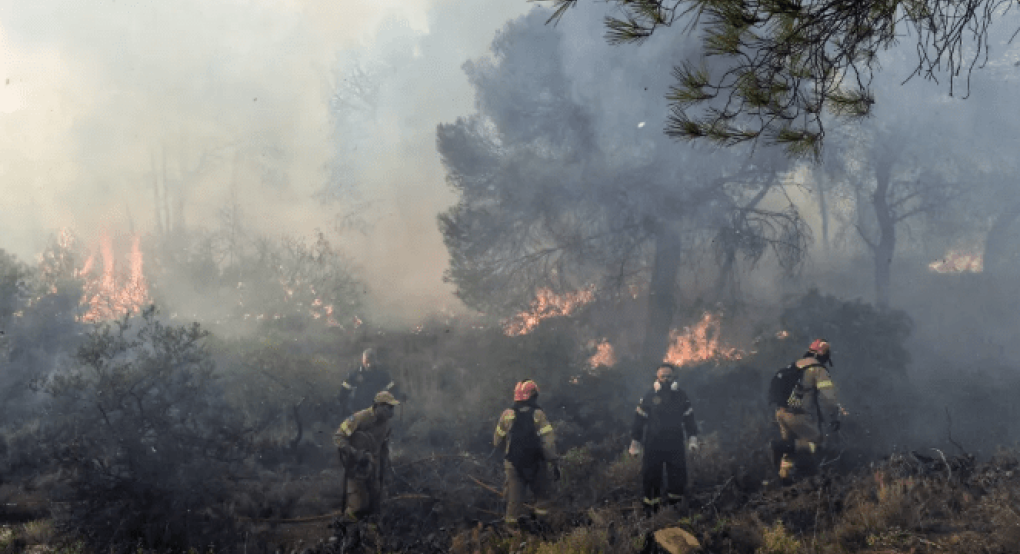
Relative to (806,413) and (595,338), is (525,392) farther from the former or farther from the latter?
(595,338)

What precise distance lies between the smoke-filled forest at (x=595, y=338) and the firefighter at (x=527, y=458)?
48 mm

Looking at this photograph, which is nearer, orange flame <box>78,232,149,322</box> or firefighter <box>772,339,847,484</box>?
Answer: firefighter <box>772,339,847,484</box>

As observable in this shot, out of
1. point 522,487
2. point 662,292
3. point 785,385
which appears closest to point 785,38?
point 522,487

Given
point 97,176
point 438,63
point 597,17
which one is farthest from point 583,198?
point 97,176

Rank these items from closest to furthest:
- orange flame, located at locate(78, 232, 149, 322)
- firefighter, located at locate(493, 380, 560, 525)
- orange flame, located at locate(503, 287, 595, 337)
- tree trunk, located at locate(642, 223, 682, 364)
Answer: firefighter, located at locate(493, 380, 560, 525) < tree trunk, located at locate(642, 223, 682, 364) < orange flame, located at locate(503, 287, 595, 337) < orange flame, located at locate(78, 232, 149, 322)

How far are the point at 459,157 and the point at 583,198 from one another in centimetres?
340

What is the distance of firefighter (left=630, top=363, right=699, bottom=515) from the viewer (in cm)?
829

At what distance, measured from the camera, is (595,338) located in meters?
16.8

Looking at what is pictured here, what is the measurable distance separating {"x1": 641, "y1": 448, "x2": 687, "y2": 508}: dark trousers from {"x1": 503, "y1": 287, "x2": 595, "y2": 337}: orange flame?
25.8 ft

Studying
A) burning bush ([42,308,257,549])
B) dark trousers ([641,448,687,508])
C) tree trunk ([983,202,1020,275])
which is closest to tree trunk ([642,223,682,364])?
dark trousers ([641,448,687,508])

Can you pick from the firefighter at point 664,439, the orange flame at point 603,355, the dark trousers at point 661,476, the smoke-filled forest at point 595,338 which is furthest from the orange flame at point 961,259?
the dark trousers at point 661,476

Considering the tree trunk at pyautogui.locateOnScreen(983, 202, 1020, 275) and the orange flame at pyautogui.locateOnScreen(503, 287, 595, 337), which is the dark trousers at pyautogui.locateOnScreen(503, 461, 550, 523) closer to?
the orange flame at pyautogui.locateOnScreen(503, 287, 595, 337)

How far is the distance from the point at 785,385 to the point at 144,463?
801 centimetres

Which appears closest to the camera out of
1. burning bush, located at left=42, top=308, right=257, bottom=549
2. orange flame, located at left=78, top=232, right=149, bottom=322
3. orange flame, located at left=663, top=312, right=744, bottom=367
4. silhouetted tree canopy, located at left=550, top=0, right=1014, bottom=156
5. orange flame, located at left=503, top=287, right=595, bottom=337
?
silhouetted tree canopy, located at left=550, top=0, right=1014, bottom=156
